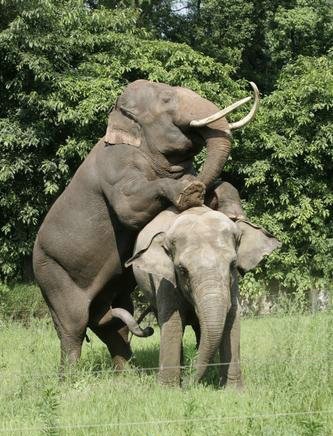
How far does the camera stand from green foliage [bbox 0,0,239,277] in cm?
1597

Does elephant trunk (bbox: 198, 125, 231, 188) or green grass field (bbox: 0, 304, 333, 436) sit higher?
elephant trunk (bbox: 198, 125, 231, 188)

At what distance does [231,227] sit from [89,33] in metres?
11.0

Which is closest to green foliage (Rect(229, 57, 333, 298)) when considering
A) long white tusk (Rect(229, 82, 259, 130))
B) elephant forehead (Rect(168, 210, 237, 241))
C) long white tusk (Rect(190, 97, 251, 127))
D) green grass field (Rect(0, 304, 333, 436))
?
green grass field (Rect(0, 304, 333, 436))

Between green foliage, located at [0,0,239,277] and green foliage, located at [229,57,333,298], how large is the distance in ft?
3.91

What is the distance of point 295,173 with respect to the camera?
17547 mm

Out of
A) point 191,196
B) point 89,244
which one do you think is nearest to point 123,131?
point 89,244

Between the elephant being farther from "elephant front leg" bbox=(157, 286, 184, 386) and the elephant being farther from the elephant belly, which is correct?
"elephant front leg" bbox=(157, 286, 184, 386)

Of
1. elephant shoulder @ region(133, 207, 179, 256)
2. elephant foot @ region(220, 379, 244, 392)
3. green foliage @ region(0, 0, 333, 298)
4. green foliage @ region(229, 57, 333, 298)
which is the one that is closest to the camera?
elephant foot @ region(220, 379, 244, 392)

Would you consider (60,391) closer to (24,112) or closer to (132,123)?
(132,123)

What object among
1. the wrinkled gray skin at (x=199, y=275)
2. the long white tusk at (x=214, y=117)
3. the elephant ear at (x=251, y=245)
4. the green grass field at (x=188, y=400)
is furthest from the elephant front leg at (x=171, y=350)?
the long white tusk at (x=214, y=117)

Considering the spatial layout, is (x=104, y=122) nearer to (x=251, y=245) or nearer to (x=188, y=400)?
(x=251, y=245)

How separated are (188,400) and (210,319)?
0.71 m

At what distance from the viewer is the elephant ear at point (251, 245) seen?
23.9ft

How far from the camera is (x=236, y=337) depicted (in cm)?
704
